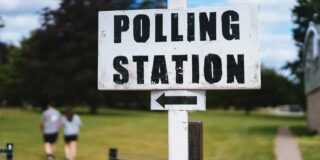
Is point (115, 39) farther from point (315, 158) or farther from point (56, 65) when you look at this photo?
point (56, 65)

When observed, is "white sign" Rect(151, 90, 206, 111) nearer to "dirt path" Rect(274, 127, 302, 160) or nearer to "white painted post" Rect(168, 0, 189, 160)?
"white painted post" Rect(168, 0, 189, 160)

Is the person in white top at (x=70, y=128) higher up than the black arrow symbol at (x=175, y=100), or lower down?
lower down

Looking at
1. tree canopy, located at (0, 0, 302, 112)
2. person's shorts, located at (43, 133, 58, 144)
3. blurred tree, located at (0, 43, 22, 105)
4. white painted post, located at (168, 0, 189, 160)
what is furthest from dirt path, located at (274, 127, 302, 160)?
blurred tree, located at (0, 43, 22, 105)

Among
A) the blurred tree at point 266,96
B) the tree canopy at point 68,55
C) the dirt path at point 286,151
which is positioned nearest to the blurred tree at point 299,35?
the tree canopy at point 68,55

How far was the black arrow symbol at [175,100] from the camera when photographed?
14.6 feet

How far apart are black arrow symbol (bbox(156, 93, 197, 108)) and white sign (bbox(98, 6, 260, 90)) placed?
9cm

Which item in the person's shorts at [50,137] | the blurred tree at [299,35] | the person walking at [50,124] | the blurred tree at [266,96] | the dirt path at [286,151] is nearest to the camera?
the person walking at [50,124]

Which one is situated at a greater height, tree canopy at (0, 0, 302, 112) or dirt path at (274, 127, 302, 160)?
tree canopy at (0, 0, 302, 112)

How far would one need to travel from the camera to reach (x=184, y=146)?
443cm

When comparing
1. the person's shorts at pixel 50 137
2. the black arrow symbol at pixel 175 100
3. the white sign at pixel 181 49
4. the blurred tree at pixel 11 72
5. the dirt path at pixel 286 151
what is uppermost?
the blurred tree at pixel 11 72

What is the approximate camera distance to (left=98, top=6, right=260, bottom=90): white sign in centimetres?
435

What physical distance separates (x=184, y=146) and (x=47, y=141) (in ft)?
41.1

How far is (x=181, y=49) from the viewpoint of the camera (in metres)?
4.40

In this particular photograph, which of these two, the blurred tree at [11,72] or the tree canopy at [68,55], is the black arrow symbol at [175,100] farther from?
the blurred tree at [11,72]
